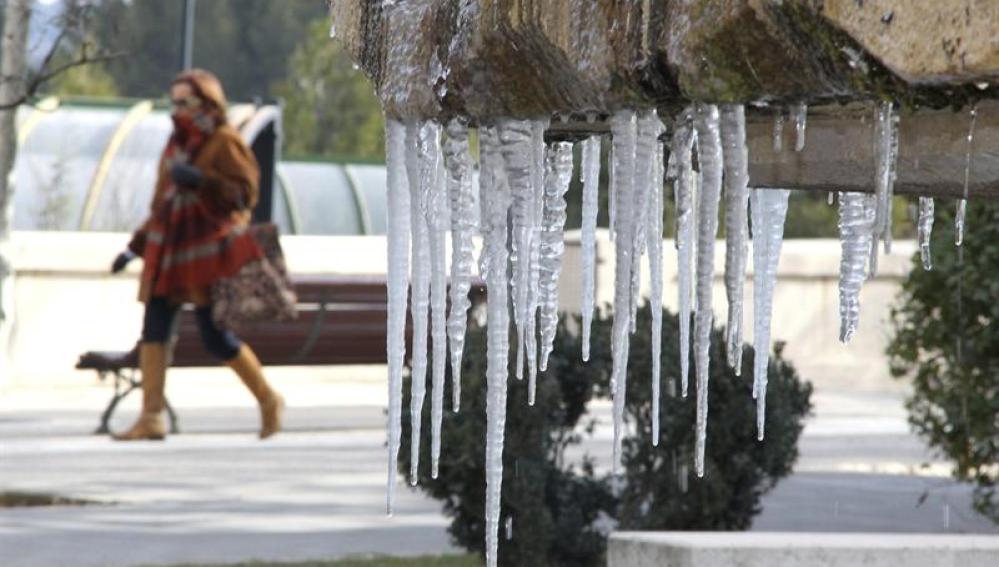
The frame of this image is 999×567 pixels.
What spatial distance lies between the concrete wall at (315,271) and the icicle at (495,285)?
11.4m

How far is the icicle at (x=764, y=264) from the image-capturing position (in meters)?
3.24

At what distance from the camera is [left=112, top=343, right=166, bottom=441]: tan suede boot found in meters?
12.5

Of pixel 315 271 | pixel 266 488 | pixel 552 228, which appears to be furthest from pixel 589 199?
pixel 315 271

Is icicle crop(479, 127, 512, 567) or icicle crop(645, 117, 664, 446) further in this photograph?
icicle crop(645, 117, 664, 446)

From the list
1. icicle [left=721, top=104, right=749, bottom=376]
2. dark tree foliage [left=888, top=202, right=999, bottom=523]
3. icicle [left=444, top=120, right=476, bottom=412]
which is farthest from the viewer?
dark tree foliage [left=888, top=202, right=999, bottom=523]

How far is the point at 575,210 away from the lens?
1141 inches

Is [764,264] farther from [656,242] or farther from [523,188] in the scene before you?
[523,188]

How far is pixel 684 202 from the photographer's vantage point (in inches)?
124

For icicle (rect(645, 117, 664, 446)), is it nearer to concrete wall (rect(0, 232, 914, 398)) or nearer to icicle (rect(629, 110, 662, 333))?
icicle (rect(629, 110, 662, 333))

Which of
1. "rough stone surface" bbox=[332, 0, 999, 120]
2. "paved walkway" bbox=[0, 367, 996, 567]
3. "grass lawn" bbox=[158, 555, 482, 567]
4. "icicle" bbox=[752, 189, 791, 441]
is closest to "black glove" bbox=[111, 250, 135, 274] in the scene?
"paved walkway" bbox=[0, 367, 996, 567]

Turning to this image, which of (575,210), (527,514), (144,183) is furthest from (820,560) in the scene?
(575,210)

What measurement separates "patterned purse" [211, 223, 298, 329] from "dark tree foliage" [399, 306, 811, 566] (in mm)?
4807

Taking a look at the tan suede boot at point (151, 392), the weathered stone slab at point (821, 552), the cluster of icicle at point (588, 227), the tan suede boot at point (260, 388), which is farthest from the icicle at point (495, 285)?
the tan suede boot at point (260, 388)

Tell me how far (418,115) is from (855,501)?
862 centimetres
